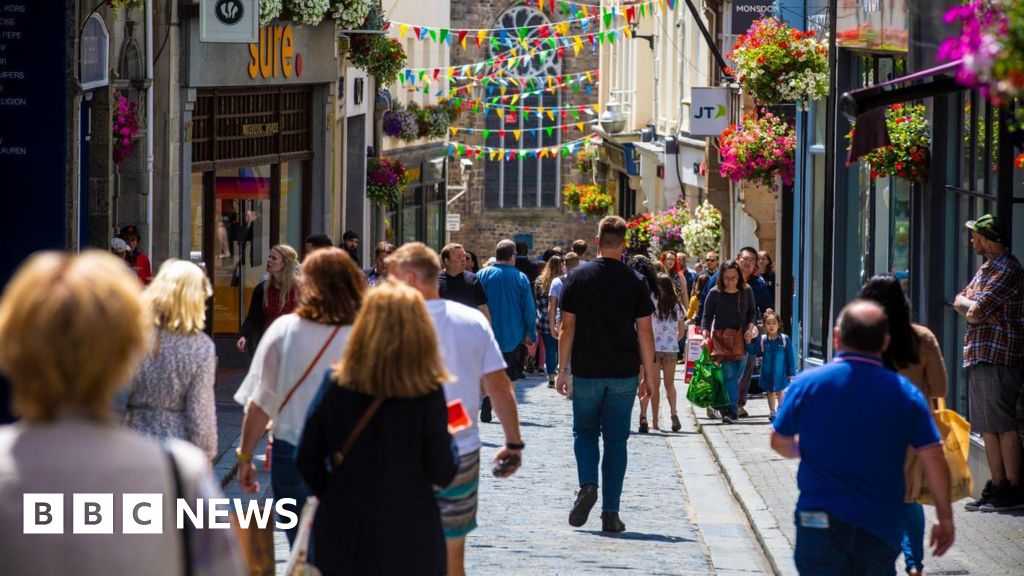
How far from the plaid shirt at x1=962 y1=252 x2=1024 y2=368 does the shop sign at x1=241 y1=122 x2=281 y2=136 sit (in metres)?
12.8

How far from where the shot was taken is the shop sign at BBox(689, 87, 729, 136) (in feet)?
81.8

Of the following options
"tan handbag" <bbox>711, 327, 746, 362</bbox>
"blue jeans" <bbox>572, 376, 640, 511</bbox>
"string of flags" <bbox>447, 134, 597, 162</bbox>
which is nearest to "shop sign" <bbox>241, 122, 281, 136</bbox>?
"tan handbag" <bbox>711, 327, 746, 362</bbox>

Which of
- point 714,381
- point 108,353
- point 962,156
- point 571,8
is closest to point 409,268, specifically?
point 108,353

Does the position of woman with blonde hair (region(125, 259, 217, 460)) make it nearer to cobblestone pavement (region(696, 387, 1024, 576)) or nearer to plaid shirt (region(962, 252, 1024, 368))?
cobblestone pavement (region(696, 387, 1024, 576))

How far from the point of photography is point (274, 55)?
2194 centimetres

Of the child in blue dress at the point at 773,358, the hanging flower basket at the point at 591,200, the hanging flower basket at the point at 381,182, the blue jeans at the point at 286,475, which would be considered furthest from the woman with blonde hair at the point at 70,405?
the hanging flower basket at the point at 591,200

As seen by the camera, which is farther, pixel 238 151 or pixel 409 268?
pixel 238 151

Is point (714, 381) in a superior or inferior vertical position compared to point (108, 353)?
inferior

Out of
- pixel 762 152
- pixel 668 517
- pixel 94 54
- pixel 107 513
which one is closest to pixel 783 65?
pixel 762 152

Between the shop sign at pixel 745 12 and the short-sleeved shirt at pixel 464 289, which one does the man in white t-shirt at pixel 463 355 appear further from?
the shop sign at pixel 745 12

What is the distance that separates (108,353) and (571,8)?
53.7 meters

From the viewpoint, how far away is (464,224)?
58281mm

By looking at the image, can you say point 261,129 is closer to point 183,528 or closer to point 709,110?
point 709,110

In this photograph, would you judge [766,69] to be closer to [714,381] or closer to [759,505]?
[714,381]
